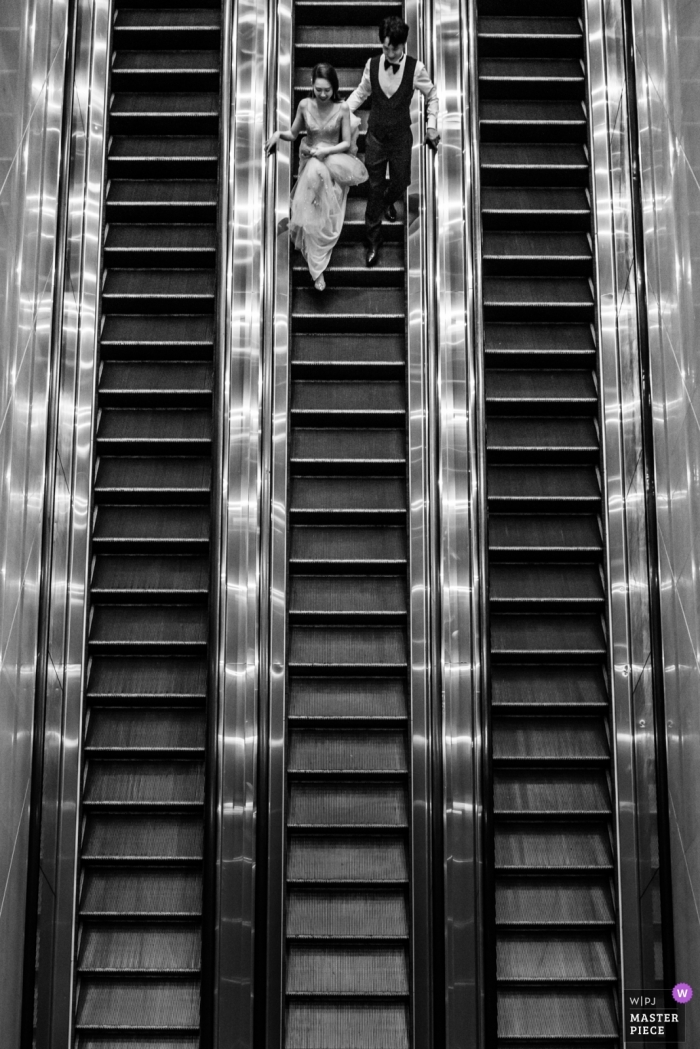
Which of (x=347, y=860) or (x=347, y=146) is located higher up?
(x=347, y=146)

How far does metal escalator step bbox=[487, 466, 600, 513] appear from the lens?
746cm

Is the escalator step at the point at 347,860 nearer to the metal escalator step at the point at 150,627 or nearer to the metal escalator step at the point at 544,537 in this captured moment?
the metal escalator step at the point at 150,627

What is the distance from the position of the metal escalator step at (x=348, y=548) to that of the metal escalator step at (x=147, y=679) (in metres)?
0.97

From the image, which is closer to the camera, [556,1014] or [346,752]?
[556,1014]

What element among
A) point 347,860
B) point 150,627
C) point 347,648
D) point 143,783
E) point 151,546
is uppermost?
point 151,546

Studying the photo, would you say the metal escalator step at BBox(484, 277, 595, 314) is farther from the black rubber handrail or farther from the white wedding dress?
the white wedding dress

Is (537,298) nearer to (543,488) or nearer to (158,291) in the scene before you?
(543,488)

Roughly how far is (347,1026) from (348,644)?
226cm

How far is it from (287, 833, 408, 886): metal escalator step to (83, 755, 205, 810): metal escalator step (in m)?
0.71

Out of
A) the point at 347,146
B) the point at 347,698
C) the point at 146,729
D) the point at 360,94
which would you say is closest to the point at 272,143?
the point at 347,146

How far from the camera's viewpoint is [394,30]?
24.0 ft

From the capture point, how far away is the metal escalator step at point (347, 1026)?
21.8 feet

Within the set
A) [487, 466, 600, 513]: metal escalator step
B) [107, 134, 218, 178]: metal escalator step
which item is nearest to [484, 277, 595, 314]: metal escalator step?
[487, 466, 600, 513]: metal escalator step
